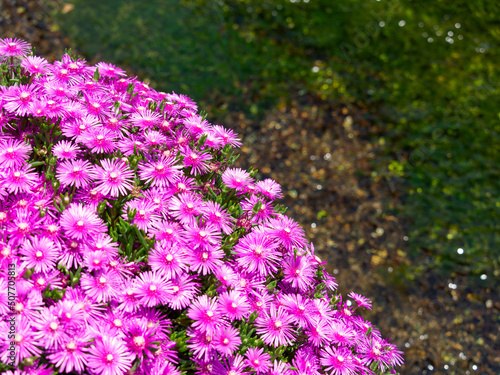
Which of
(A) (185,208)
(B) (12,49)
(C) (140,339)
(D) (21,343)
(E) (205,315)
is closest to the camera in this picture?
(D) (21,343)

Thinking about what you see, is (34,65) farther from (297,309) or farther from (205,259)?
(297,309)

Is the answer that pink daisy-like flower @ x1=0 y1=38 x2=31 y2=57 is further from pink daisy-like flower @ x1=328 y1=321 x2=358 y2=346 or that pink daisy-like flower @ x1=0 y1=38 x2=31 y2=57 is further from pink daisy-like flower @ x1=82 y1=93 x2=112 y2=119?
pink daisy-like flower @ x1=328 y1=321 x2=358 y2=346

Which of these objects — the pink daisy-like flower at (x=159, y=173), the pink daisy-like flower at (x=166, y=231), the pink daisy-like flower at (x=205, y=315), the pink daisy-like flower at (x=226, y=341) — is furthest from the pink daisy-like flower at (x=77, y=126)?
the pink daisy-like flower at (x=226, y=341)

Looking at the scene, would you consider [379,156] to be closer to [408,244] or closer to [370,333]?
[408,244]

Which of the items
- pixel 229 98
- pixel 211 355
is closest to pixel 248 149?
pixel 229 98

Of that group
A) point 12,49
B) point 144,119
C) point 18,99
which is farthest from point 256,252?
point 12,49

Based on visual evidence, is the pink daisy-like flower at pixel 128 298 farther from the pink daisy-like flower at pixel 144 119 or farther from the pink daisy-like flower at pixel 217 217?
the pink daisy-like flower at pixel 144 119
